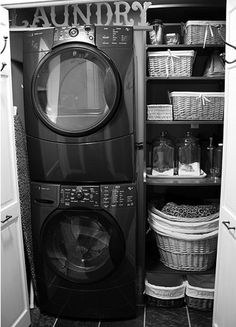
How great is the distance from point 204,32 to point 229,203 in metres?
1.14

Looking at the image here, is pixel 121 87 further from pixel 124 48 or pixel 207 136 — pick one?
pixel 207 136

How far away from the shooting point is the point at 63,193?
1920mm

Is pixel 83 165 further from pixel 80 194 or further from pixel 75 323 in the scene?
pixel 75 323

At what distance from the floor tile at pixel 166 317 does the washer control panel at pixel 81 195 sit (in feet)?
3.06

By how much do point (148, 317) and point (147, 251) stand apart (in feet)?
1.64

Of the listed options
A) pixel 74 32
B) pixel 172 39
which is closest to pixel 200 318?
pixel 172 39

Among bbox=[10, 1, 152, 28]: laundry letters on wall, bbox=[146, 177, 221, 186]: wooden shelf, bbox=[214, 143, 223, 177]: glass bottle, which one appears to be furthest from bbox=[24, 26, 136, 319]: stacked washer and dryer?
bbox=[214, 143, 223, 177]: glass bottle

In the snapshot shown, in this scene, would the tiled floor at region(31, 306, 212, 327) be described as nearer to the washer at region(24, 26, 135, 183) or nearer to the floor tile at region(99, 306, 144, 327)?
the floor tile at region(99, 306, 144, 327)

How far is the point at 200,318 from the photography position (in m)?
2.12

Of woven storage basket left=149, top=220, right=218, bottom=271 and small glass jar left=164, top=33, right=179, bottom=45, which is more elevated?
small glass jar left=164, top=33, right=179, bottom=45

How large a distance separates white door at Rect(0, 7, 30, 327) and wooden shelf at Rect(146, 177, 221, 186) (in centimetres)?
91

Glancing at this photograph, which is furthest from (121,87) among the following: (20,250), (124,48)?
(20,250)

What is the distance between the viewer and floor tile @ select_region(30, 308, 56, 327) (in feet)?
6.82

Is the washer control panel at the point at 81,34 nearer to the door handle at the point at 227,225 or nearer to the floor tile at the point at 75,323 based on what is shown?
the door handle at the point at 227,225
